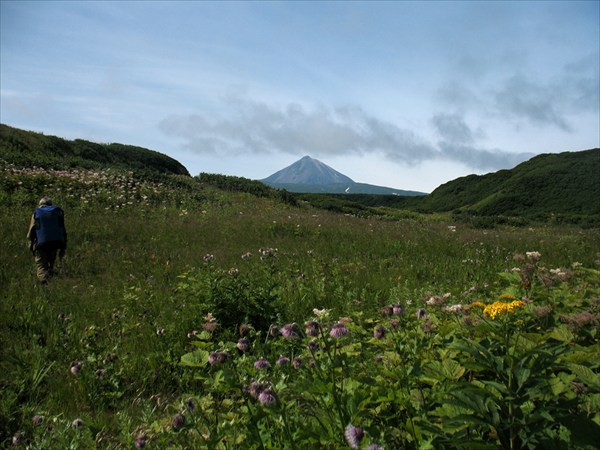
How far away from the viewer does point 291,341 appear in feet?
13.8

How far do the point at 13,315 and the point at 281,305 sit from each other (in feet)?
11.8

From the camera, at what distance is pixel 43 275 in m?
7.34

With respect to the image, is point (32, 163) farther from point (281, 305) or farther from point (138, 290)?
point (281, 305)

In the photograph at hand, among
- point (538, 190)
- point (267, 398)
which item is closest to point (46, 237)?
point (267, 398)

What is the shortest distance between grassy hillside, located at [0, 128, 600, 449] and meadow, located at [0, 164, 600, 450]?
0.07 feet

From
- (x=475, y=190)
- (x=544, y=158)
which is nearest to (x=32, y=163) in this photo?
(x=475, y=190)

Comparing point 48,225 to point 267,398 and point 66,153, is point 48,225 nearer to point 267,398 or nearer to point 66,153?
point 267,398

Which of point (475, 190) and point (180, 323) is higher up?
point (475, 190)

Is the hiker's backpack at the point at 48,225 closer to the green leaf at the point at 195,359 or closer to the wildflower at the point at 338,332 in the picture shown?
the green leaf at the point at 195,359

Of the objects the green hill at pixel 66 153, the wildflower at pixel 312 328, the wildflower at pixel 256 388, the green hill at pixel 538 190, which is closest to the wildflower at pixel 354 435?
the wildflower at pixel 256 388

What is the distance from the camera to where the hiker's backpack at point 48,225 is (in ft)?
24.9

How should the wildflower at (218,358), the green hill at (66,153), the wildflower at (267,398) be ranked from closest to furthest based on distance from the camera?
the wildflower at (267,398), the wildflower at (218,358), the green hill at (66,153)

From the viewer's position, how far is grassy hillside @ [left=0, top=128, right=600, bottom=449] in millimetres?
1951

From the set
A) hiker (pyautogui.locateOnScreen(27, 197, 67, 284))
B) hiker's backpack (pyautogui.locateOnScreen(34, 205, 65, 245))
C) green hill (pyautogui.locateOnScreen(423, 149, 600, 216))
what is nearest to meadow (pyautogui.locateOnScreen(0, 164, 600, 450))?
hiker (pyautogui.locateOnScreen(27, 197, 67, 284))
